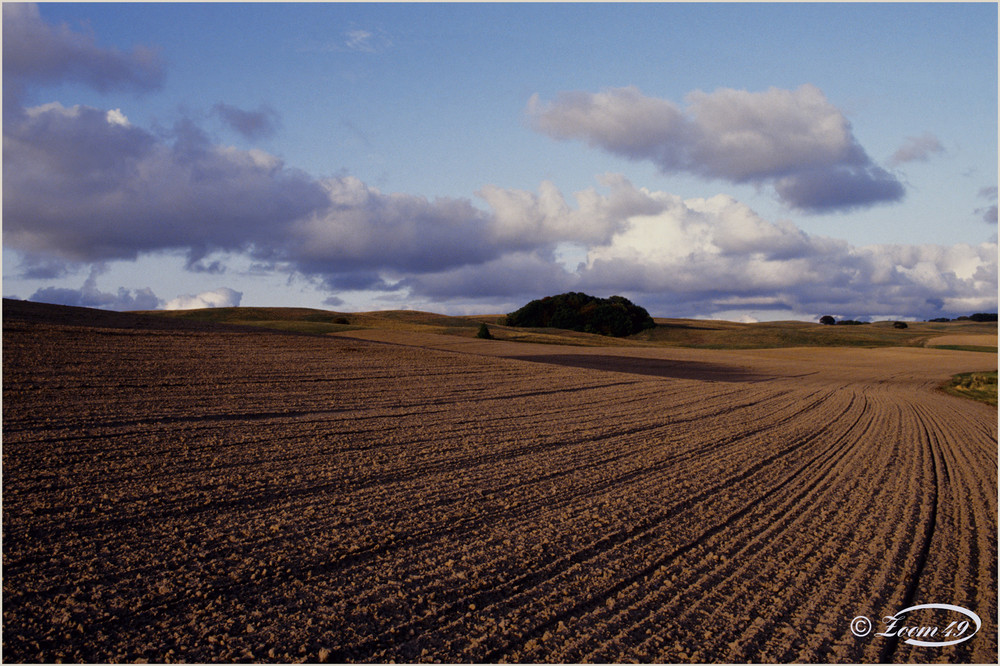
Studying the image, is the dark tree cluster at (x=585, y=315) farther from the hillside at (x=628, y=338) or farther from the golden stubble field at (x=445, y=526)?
the golden stubble field at (x=445, y=526)

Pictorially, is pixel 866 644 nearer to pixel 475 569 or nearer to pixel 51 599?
pixel 475 569

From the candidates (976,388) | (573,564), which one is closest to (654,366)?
(976,388)

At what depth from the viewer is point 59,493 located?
19.4 ft

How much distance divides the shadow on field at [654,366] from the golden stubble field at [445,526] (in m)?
15.5

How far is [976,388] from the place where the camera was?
27.5m

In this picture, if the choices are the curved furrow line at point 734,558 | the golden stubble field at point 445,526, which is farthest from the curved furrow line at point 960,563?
the curved furrow line at point 734,558

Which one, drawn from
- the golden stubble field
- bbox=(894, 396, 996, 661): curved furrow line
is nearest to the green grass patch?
the golden stubble field

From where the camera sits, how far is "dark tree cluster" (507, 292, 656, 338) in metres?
74.9

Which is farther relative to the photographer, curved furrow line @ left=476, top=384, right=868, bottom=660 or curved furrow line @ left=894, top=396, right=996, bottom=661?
curved furrow line @ left=894, top=396, right=996, bottom=661

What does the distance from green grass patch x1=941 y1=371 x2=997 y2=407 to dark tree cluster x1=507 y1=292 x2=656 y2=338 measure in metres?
43.0

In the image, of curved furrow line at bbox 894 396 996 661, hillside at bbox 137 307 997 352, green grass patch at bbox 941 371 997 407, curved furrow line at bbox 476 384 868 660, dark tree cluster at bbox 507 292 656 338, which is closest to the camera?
curved furrow line at bbox 476 384 868 660

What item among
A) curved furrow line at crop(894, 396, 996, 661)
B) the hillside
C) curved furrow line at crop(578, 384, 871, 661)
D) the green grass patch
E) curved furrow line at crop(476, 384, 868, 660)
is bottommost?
the green grass patch

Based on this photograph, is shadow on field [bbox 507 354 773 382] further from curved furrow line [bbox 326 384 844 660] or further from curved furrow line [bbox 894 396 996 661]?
curved furrow line [bbox 326 384 844 660]

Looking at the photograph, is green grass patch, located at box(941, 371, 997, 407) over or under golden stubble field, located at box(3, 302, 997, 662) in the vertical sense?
under
